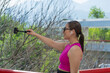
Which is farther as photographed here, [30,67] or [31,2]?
[30,67]

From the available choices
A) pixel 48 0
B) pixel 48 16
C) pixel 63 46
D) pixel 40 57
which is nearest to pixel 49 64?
pixel 40 57

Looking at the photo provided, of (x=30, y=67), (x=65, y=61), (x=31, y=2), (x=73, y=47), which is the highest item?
(x=31, y=2)

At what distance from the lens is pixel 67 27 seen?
211cm

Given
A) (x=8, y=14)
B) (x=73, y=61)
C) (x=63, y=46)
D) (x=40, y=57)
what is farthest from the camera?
(x=40, y=57)

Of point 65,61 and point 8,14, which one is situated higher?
point 8,14

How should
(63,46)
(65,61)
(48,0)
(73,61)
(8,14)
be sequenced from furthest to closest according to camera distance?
(48,0)
(8,14)
(63,46)
(65,61)
(73,61)

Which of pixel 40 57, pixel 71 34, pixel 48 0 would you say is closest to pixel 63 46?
pixel 71 34

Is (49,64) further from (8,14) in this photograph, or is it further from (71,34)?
(71,34)

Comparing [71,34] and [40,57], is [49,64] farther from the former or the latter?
[71,34]

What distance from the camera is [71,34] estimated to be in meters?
2.10

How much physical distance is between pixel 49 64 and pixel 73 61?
5.94 m

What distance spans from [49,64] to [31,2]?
2.28m

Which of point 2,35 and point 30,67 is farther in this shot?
point 30,67

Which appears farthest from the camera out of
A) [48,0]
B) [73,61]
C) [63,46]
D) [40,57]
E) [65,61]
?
[40,57]
